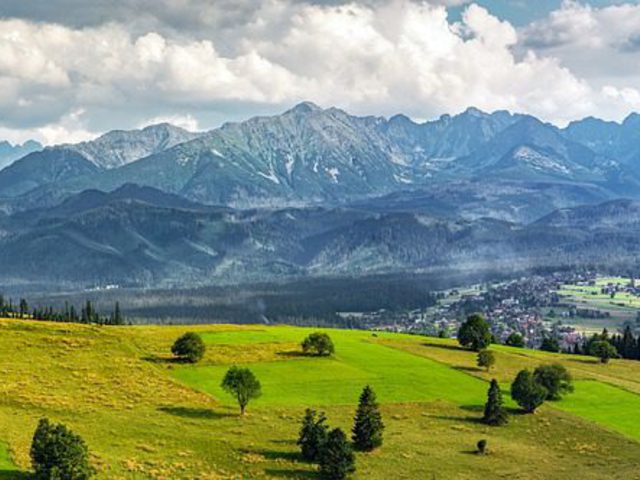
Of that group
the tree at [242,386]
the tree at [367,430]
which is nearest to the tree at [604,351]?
the tree at [367,430]

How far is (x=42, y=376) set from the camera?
109m

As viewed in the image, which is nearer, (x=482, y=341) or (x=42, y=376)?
(x=42, y=376)

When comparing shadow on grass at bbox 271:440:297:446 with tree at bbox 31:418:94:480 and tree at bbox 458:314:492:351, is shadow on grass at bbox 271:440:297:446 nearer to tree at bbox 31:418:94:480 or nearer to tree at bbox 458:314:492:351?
tree at bbox 31:418:94:480

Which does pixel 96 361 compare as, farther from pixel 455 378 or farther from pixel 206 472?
pixel 455 378

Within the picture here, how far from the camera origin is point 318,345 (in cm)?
14088

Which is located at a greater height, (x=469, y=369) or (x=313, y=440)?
(x=469, y=369)

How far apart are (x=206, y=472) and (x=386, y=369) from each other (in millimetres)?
64388

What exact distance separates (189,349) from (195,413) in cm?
3055

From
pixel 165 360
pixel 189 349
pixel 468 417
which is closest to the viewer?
pixel 468 417

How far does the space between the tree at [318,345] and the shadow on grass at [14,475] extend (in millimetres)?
77959

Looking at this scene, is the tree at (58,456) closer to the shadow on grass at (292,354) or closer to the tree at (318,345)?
the shadow on grass at (292,354)

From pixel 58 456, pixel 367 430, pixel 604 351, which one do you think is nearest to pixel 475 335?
pixel 604 351

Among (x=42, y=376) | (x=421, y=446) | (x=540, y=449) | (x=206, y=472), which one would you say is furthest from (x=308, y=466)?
(x=42, y=376)

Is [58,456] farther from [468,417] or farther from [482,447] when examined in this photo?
[468,417]
